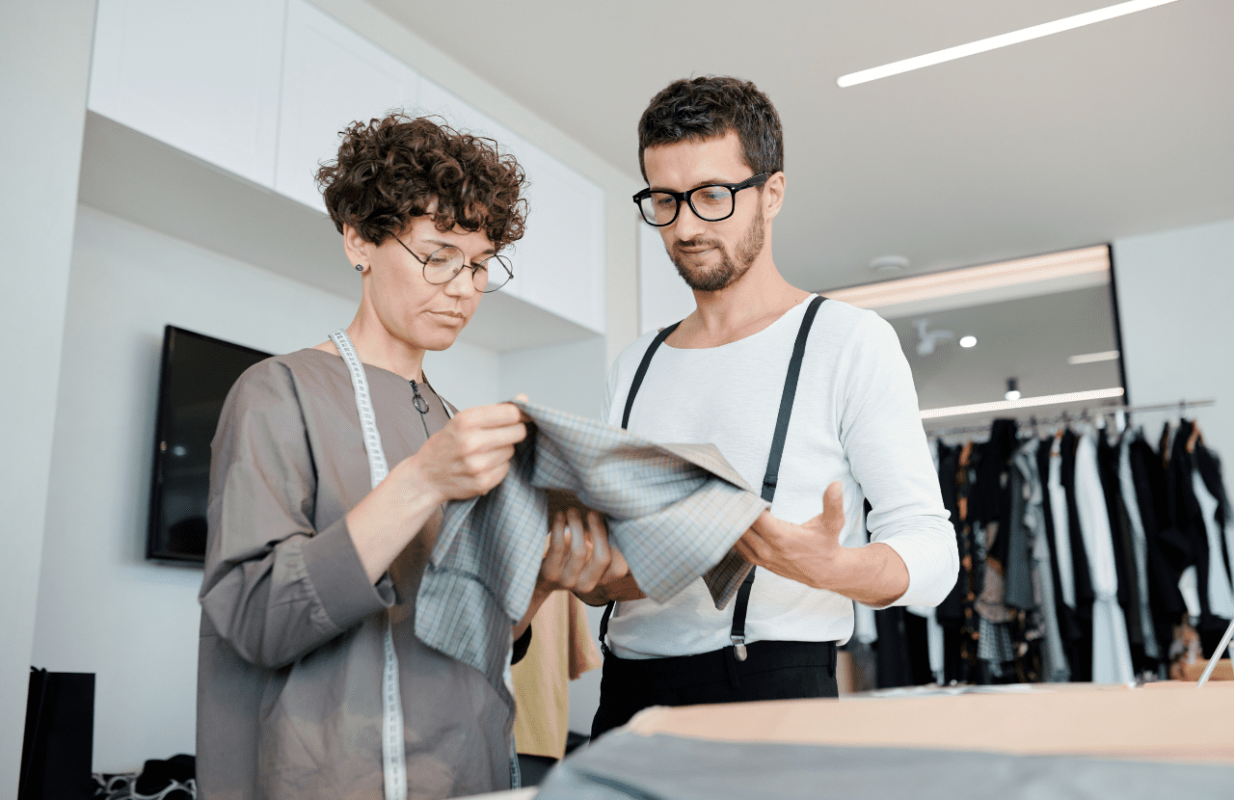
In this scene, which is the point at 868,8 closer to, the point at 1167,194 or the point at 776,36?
the point at 776,36

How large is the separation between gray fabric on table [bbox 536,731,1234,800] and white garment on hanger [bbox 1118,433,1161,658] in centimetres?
368

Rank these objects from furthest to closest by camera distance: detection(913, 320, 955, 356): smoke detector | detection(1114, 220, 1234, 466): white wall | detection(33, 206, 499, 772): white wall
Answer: detection(913, 320, 955, 356): smoke detector, detection(1114, 220, 1234, 466): white wall, detection(33, 206, 499, 772): white wall

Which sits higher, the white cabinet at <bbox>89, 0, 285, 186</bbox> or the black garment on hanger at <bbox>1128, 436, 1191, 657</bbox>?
the white cabinet at <bbox>89, 0, 285, 186</bbox>

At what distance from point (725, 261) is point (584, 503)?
20.5 inches

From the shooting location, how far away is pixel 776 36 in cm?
302

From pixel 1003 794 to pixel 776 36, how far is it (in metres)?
2.91

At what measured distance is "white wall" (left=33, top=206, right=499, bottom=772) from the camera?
7.78ft

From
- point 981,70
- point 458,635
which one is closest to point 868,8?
point 981,70

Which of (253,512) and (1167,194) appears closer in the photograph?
(253,512)

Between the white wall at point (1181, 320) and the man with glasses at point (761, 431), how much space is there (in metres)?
3.66

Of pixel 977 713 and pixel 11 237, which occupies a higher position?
pixel 11 237

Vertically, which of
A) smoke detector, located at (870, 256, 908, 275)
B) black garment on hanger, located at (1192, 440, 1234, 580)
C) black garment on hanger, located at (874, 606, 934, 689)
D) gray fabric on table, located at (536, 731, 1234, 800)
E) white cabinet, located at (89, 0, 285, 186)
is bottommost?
black garment on hanger, located at (874, 606, 934, 689)

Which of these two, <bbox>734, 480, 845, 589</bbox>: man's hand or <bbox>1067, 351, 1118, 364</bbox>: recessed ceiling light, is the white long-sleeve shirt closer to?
<bbox>734, 480, 845, 589</bbox>: man's hand

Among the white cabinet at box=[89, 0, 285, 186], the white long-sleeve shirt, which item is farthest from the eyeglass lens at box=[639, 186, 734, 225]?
the white cabinet at box=[89, 0, 285, 186]
